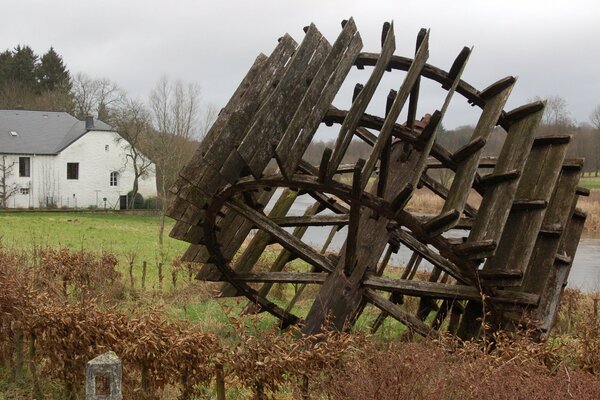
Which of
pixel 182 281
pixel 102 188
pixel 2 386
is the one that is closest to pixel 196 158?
pixel 2 386

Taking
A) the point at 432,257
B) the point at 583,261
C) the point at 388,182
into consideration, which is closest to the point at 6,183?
the point at 583,261

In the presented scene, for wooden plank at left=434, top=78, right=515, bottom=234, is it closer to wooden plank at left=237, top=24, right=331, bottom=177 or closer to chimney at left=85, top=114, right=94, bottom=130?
wooden plank at left=237, top=24, right=331, bottom=177

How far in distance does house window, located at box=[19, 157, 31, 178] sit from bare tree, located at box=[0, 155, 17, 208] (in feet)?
1.55

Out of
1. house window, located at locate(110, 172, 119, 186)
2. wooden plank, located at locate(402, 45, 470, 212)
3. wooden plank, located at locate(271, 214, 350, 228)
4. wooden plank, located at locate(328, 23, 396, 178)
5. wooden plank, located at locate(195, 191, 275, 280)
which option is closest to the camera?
wooden plank, located at locate(328, 23, 396, 178)

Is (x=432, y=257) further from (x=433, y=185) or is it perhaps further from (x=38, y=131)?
(x=38, y=131)

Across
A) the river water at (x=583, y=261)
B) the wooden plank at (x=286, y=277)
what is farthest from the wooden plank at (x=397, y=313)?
the river water at (x=583, y=261)

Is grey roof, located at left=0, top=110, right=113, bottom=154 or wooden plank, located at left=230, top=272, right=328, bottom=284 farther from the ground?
wooden plank, located at left=230, top=272, right=328, bottom=284

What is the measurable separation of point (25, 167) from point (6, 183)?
5.39 ft

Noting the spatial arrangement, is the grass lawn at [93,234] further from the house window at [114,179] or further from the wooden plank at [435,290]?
the wooden plank at [435,290]

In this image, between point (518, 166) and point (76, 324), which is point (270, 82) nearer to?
point (518, 166)

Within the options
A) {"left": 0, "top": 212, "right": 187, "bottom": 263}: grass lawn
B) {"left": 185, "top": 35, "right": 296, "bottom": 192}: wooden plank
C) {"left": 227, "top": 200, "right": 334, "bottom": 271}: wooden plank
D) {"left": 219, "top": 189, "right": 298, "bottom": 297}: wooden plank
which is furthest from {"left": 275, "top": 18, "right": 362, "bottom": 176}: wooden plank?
{"left": 0, "top": 212, "right": 187, "bottom": 263}: grass lawn

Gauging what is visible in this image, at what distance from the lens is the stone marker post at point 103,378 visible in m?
4.32

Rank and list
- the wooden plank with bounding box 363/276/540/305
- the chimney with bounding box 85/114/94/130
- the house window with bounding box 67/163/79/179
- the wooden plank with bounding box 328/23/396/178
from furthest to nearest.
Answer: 1. the chimney with bounding box 85/114/94/130
2. the house window with bounding box 67/163/79/179
3. the wooden plank with bounding box 363/276/540/305
4. the wooden plank with bounding box 328/23/396/178

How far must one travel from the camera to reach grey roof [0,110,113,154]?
151ft
